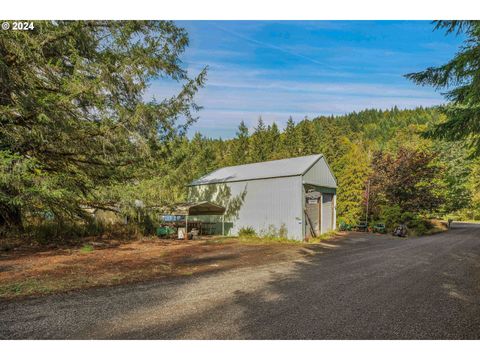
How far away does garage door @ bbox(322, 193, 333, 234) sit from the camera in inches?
658

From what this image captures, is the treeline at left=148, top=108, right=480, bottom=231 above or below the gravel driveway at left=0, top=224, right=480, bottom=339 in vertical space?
above

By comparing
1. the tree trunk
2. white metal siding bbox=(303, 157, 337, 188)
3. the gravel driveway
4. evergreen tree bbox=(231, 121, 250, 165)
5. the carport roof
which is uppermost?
evergreen tree bbox=(231, 121, 250, 165)

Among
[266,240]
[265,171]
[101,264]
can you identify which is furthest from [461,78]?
[265,171]

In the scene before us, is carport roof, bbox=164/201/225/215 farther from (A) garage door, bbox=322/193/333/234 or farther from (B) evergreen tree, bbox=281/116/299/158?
(B) evergreen tree, bbox=281/116/299/158

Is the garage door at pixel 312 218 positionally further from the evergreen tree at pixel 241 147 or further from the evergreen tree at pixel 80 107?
the evergreen tree at pixel 241 147

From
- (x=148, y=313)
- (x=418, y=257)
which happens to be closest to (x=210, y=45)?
(x=148, y=313)

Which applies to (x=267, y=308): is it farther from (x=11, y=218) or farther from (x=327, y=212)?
(x=327, y=212)

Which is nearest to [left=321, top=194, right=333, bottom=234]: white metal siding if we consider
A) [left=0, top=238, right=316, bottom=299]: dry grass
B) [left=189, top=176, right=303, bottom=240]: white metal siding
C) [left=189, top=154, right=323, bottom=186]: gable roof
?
[left=189, top=154, right=323, bottom=186]: gable roof

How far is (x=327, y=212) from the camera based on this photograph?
676 inches

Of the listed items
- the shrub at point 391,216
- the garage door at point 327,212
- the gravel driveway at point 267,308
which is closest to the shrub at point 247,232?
the garage door at point 327,212

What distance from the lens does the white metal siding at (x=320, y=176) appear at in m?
15.1

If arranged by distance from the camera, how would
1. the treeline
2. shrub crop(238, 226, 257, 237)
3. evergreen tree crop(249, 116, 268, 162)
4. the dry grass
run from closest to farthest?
1. the dry grass
2. shrub crop(238, 226, 257, 237)
3. the treeline
4. evergreen tree crop(249, 116, 268, 162)

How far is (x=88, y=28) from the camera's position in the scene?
8469mm

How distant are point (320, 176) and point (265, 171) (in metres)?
3.13
